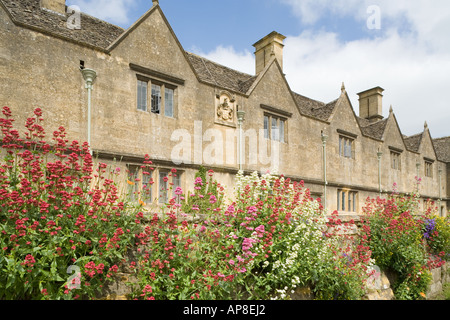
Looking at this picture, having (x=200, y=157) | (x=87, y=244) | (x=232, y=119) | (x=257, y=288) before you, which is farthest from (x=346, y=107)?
(x=87, y=244)

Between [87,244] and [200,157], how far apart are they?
322 inches

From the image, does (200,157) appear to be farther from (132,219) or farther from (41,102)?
(132,219)

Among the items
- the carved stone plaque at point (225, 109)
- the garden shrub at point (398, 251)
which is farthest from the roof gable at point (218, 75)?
the garden shrub at point (398, 251)

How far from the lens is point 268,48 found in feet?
58.9

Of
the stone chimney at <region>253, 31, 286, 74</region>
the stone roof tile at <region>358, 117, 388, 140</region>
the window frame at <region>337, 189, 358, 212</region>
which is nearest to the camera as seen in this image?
the stone chimney at <region>253, 31, 286, 74</region>

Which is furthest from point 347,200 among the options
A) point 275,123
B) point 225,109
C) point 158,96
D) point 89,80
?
point 89,80

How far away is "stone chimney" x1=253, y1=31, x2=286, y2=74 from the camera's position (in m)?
17.7

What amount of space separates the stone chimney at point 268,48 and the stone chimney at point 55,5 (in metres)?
10.4

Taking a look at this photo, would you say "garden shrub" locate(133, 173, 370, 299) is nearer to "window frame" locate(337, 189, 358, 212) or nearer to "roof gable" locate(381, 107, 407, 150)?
"window frame" locate(337, 189, 358, 212)

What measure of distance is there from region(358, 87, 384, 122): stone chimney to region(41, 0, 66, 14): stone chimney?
77.3 feet

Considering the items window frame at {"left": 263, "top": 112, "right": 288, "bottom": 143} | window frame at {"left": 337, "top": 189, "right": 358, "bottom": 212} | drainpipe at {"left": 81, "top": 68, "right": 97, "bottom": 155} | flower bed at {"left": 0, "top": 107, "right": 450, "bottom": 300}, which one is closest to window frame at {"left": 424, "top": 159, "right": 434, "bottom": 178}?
window frame at {"left": 337, "top": 189, "right": 358, "bottom": 212}

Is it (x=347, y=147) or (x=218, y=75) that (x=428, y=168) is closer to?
(x=347, y=147)

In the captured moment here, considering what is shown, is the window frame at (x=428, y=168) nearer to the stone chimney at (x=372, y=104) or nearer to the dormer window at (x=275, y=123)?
the stone chimney at (x=372, y=104)

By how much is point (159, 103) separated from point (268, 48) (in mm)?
9216
